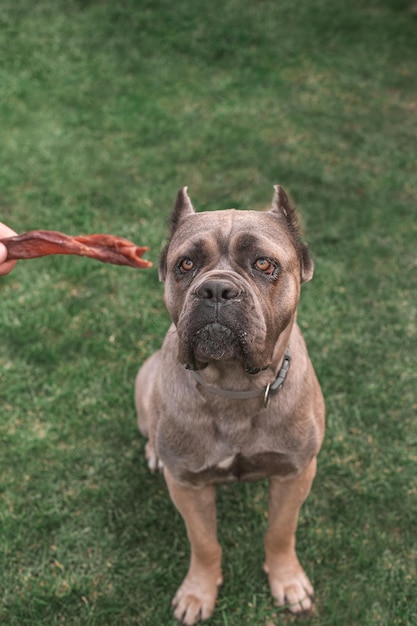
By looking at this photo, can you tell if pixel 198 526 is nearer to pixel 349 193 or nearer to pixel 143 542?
pixel 143 542

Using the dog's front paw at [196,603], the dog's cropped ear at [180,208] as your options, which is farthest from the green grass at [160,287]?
the dog's cropped ear at [180,208]

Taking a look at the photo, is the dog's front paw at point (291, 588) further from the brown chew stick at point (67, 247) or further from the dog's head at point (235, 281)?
the brown chew stick at point (67, 247)

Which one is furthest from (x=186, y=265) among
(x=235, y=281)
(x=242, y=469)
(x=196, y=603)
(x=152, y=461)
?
(x=196, y=603)

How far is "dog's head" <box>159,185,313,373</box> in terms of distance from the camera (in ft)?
7.79

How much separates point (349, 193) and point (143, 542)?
141 inches

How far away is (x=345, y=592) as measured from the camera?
3477 millimetres

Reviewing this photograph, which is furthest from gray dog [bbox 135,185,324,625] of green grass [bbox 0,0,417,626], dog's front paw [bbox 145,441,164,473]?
dog's front paw [bbox 145,441,164,473]

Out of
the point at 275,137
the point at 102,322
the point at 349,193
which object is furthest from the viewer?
the point at 275,137

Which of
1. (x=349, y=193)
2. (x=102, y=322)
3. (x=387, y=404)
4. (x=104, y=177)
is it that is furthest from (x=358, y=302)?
(x=104, y=177)

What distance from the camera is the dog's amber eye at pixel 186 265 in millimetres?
2598

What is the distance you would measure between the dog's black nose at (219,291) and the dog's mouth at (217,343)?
10cm

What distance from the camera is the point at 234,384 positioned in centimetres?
276

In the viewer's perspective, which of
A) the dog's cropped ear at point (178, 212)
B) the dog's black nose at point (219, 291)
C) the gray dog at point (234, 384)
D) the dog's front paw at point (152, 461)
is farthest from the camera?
the dog's front paw at point (152, 461)

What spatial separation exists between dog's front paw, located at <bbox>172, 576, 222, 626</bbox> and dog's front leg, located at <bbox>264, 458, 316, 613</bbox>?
0.34 meters
